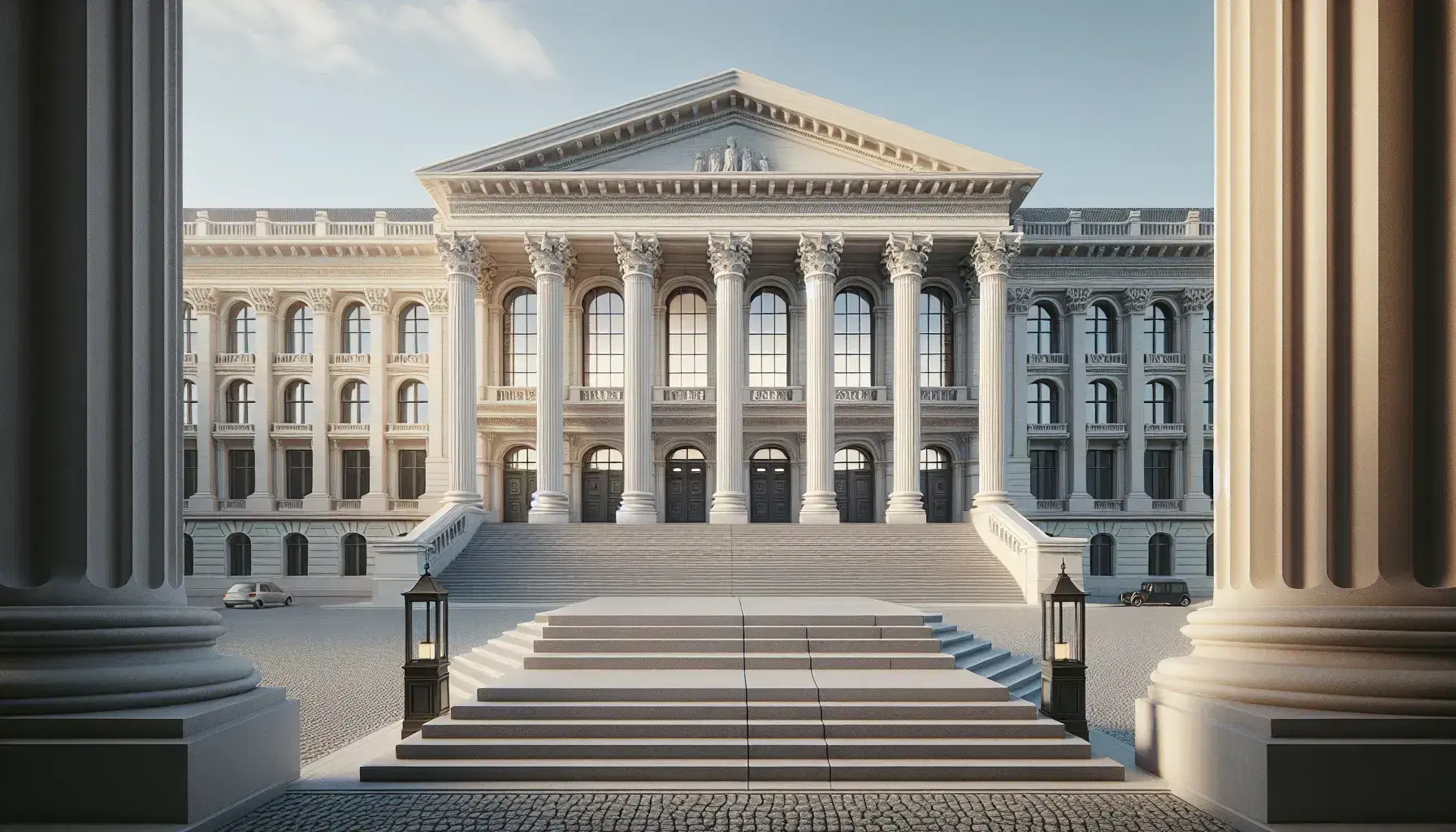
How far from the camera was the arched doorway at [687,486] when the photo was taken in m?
37.4

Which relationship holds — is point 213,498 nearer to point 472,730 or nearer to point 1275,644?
point 472,730

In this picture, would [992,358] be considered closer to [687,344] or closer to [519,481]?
[687,344]

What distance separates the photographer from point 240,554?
1534 inches

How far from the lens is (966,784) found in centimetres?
721

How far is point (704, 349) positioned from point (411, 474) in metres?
13.0

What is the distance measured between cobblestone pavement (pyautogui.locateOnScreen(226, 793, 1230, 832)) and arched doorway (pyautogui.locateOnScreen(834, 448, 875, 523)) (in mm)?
30569

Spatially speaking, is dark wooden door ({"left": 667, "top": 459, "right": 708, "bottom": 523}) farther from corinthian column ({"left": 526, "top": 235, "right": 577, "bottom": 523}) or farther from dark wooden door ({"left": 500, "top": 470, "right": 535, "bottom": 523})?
corinthian column ({"left": 526, "top": 235, "right": 577, "bottom": 523})

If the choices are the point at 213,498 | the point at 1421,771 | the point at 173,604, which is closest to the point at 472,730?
the point at 173,604

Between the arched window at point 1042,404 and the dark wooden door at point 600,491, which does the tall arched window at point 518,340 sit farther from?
the arched window at point 1042,404

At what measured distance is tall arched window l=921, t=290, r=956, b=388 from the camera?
38.0 metres

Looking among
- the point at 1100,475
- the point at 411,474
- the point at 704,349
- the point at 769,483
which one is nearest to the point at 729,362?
the point at 704,349

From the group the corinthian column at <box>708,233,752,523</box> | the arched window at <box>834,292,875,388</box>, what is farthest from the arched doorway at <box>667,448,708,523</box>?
the arched window at <box>834,292,875,388</box>

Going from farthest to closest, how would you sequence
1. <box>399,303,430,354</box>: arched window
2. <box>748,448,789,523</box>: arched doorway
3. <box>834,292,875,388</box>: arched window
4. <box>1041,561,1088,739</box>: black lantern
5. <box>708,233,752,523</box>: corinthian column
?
<box>399,303,430,354</box>: arched window < <box>834,292,875,388</box>: arched window < <box>748,448,789,523</box>: arched doorway < <box>708,233,752,523</box>: corinthian column < <box>1041,561,1088,739</box>: black lantern

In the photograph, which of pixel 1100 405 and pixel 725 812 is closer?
pixel 725 812
